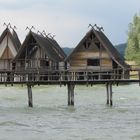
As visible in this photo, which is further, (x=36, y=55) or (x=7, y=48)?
(x=7, y=48)

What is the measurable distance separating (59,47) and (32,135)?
49.4 metres

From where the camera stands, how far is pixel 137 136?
883 inches

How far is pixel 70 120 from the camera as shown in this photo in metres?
28.3

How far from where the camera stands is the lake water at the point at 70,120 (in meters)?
23.1

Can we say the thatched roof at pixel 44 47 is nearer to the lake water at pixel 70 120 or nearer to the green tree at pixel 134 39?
the green tree at pixel 134 39

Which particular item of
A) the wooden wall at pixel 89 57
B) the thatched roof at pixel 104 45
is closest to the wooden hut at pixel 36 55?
the wooden wall at pixel 89 57

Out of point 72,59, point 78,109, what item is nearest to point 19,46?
point 72,59

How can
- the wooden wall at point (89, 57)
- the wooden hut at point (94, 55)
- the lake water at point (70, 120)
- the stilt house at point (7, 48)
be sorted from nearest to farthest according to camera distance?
the lake water at point (70, 120) → the wooden hut at point (94, 55) → the wooden wall at point (89, 57) → the stilt house at point (7, 48)

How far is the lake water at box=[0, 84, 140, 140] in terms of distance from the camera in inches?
908

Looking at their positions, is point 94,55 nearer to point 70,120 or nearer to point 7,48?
point 7,48

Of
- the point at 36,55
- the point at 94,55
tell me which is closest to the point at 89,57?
the point at 94,55

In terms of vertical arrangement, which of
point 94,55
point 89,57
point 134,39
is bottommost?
point 89,57

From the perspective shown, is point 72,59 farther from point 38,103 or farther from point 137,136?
point 137,136

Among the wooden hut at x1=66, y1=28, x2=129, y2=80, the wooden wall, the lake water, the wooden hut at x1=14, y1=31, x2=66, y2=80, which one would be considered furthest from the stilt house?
the lake water
